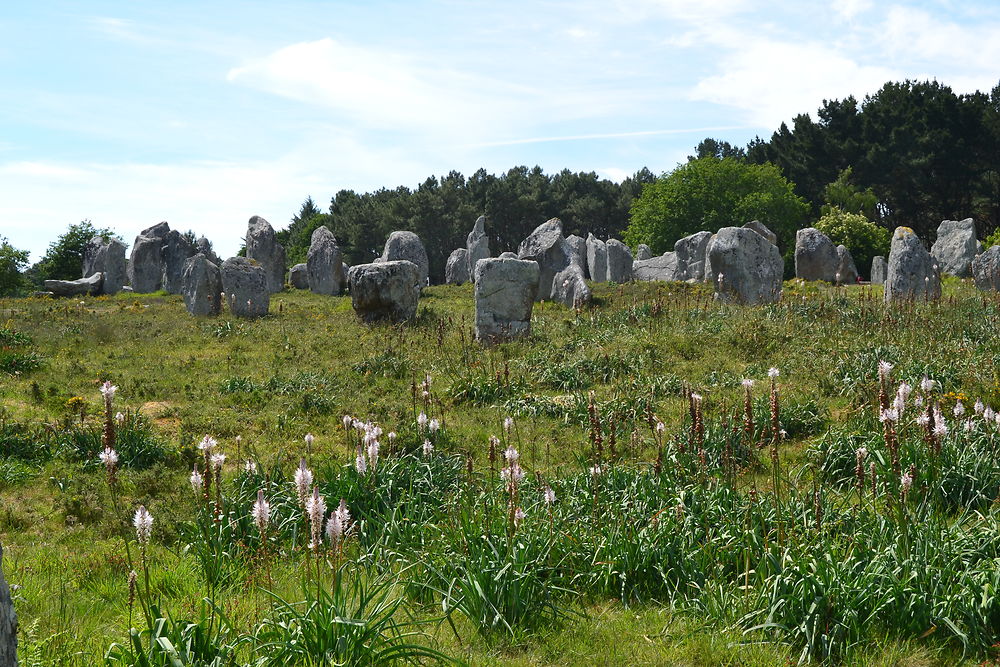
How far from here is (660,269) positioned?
131 ft

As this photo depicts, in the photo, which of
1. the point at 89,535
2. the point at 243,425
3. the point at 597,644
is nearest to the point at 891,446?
the point at 597,644

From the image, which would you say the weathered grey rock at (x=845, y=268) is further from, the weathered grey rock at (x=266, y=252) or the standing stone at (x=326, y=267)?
the weathered grey rock at (x=266, y=252)

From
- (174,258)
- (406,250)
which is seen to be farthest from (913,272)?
(174,258)

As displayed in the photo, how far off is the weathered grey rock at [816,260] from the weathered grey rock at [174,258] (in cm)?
2944

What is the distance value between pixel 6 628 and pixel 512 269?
47.3ft

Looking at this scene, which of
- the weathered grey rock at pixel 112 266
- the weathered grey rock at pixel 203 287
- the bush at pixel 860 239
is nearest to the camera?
the weathered grey rock at pixel 203 287

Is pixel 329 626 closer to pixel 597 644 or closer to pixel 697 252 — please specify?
pixel 597 644

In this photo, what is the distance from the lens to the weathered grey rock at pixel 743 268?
66.3ft

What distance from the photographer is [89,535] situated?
22.7 feet

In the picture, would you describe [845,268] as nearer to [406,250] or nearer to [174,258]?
[406,250]

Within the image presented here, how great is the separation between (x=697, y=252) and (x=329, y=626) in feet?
109

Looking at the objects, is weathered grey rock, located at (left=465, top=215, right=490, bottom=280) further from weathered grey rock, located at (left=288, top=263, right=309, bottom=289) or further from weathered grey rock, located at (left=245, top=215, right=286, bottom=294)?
weathered grey rock, located at (left=245, top=215, right=286, bottom=294)

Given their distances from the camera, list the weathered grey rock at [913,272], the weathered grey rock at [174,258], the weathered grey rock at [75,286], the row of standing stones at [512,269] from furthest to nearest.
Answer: the weathered grey rock at [174,258] → the weathered grey rock at [75,286] → the weathered grey rock at [913,272] → the row of standing stones at [512,269]

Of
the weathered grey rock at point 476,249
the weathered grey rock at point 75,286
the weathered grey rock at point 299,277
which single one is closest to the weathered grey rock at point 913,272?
the weathered grey rock at point 476,249
